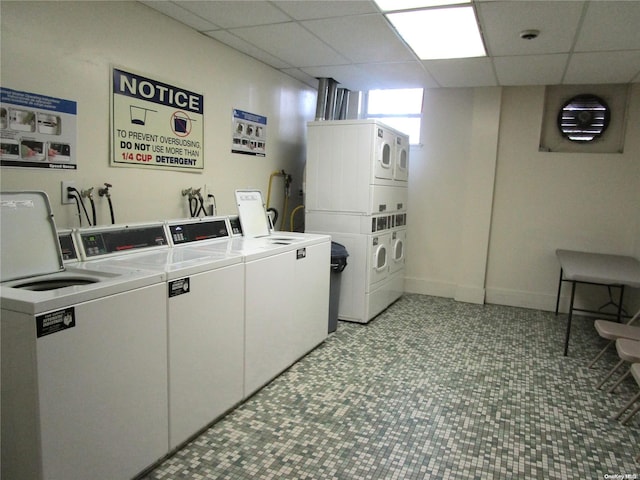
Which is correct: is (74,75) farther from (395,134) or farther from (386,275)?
(386,275)

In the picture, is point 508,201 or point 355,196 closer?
point 355,196

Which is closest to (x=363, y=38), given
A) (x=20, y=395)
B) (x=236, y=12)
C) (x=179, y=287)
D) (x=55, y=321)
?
(x=236, y=12)

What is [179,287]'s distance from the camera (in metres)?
2.13

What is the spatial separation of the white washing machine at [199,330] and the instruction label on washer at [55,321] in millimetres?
482

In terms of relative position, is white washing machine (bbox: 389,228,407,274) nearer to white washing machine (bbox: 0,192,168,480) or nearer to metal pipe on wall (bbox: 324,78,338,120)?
metal pipe on wall (bbox: 324,78,338,120)

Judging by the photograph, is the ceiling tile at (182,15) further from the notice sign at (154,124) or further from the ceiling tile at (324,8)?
the ceiling tile at (324,8)

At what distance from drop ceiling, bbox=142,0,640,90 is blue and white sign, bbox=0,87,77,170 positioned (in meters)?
1.03

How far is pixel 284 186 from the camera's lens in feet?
15.8

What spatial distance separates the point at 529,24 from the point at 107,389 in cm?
331

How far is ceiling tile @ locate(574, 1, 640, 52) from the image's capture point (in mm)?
2688

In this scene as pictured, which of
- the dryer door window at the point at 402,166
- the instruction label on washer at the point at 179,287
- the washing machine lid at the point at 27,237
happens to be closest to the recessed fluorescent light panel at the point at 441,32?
the dryer door window at the point at 402,166

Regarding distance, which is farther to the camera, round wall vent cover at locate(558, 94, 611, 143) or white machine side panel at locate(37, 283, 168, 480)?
round wall vent cover at locate(558, 94, 611, 143)

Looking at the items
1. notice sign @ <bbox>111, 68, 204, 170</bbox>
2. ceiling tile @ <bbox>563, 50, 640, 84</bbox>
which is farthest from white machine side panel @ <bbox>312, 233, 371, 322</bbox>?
ceiling tile @ <bbox>563, 50, 640, 84</bbox>

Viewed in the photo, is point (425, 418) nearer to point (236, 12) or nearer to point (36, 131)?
point (36, 131)
